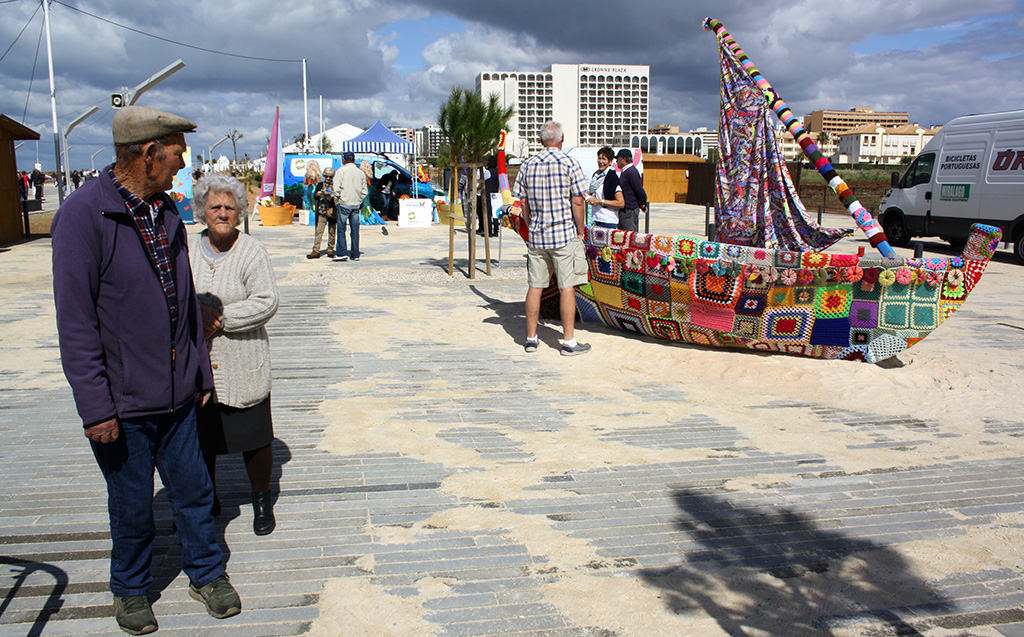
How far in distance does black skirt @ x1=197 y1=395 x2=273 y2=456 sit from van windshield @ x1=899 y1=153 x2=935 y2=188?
16495 millimetres

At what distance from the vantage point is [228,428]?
3145 millimetres

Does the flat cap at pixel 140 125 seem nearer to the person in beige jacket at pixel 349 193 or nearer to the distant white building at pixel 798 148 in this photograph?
the distant white building at pixel 798 148

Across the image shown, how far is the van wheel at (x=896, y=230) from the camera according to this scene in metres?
16.7

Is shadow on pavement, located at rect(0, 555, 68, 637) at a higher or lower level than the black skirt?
lower

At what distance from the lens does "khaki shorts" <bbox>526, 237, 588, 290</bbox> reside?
6.62 meters

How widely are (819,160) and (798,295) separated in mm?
1266

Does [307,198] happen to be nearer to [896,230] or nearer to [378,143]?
[378,143]

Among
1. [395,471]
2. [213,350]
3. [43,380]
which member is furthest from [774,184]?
[43,380]

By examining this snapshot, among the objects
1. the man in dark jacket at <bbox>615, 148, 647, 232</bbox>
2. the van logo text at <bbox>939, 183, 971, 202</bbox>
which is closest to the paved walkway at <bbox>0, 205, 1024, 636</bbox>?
the man in dark jacket at <bbox>615, 148, 647, 232</bbox>

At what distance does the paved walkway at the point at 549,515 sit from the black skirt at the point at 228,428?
445 millimetres

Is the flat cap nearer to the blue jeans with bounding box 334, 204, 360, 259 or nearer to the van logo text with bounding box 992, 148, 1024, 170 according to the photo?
the blue jeans with bounding box 334, 204, 360, 259

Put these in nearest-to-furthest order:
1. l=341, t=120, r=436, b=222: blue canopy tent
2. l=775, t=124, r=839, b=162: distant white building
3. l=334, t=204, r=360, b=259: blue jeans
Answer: l=334, t=204, r=360, b=259: blue jeans
l=341, t=120, r=436, b=222: blue canopy tent
l=775, t=124, r=839, b=162: distant white building

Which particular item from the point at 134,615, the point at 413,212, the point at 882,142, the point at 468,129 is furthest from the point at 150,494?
the point at 882,142

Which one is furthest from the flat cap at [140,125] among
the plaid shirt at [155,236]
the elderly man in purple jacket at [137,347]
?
the plaid shirt at [155,236]
